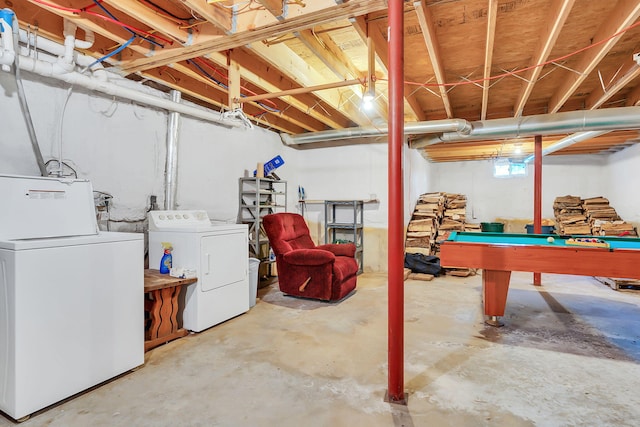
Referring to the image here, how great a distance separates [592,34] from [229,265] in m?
3.73

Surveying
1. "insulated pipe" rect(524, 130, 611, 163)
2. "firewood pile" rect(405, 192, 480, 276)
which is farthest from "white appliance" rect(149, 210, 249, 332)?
"insulated pipe" rect(524, 130, 611, 163)

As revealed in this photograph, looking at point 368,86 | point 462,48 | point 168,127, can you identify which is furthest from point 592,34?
point 168,127

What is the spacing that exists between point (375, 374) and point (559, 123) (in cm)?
366

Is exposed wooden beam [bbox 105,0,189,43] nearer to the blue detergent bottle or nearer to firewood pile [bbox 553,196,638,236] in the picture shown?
the blue detergent bottle

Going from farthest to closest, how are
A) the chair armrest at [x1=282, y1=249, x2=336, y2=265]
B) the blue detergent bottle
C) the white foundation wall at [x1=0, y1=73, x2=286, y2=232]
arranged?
the chair armrest at [x1=282, y1=249, x2=336, y2=265]
the blue detergent bottle
the white foundation wall at [x1=0, y1=73, x2=286, y2=232]

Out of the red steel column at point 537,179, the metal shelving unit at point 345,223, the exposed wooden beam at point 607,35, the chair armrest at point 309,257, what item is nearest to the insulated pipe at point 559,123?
the exposed wooden beam at point 607,35

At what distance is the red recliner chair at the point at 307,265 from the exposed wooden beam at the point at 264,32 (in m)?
1.90

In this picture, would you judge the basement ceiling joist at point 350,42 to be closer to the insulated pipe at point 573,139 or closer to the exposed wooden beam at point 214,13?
the exposed wooden beam at point 214,13

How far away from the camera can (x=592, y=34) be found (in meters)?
2.63

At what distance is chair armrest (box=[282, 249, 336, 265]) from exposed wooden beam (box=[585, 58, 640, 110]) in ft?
10.6

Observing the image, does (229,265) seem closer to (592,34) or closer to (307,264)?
(307,264)

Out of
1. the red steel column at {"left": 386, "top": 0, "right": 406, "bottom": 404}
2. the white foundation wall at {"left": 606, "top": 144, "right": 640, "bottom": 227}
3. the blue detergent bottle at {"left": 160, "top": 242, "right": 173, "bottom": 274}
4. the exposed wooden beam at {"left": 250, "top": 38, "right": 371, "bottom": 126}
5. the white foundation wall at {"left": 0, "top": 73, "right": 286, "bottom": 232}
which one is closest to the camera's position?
the red steel column at {"left": 386, "top": 0, "right": 406, "bottom": 404}

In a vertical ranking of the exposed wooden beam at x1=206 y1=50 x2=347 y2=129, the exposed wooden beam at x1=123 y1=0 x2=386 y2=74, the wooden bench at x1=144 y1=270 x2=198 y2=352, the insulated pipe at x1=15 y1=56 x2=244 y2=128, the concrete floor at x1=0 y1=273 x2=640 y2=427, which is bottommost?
the concrete floor at x1=0 y1=273 x2=640 y2=427

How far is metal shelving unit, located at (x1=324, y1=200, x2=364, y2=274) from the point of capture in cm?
522
